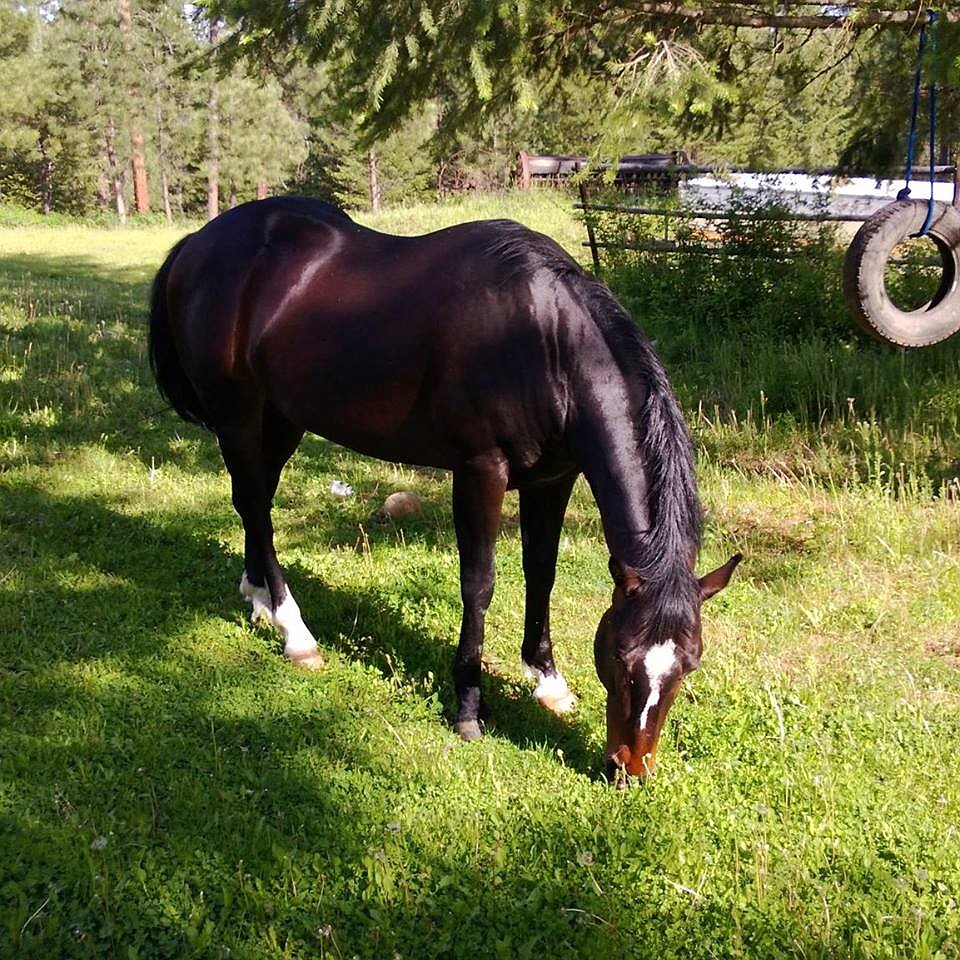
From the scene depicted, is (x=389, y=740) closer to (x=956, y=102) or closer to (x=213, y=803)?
(x=213, y=803)

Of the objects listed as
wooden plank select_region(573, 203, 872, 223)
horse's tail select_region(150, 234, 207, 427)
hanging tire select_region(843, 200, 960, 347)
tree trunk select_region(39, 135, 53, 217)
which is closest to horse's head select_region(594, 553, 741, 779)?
hanging tire select_region(843, 200, 960, 347)

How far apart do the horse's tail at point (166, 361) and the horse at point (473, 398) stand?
0.06 meters

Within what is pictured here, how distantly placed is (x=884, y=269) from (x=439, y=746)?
3368 mm

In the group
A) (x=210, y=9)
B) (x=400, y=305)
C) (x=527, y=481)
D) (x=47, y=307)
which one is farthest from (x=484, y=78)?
(x=47, y=307)

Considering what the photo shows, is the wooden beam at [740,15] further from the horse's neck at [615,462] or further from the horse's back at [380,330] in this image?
the horse's neck at [615,462]

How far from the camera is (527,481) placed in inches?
134

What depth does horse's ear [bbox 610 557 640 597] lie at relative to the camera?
2.68m

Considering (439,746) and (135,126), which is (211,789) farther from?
(135,126)

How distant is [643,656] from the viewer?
265 cm

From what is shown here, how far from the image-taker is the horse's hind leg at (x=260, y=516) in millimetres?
4074

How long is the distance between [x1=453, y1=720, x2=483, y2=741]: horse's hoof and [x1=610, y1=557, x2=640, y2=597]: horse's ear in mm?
1060

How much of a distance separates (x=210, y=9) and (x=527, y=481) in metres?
4.31

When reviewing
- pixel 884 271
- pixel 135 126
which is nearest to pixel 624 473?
pixel 884 271

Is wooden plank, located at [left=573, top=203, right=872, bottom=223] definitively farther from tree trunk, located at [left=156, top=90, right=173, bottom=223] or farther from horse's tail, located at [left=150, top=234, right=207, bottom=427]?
tree trunk, located at [left=156, top=90, right=173, bottom=223]
